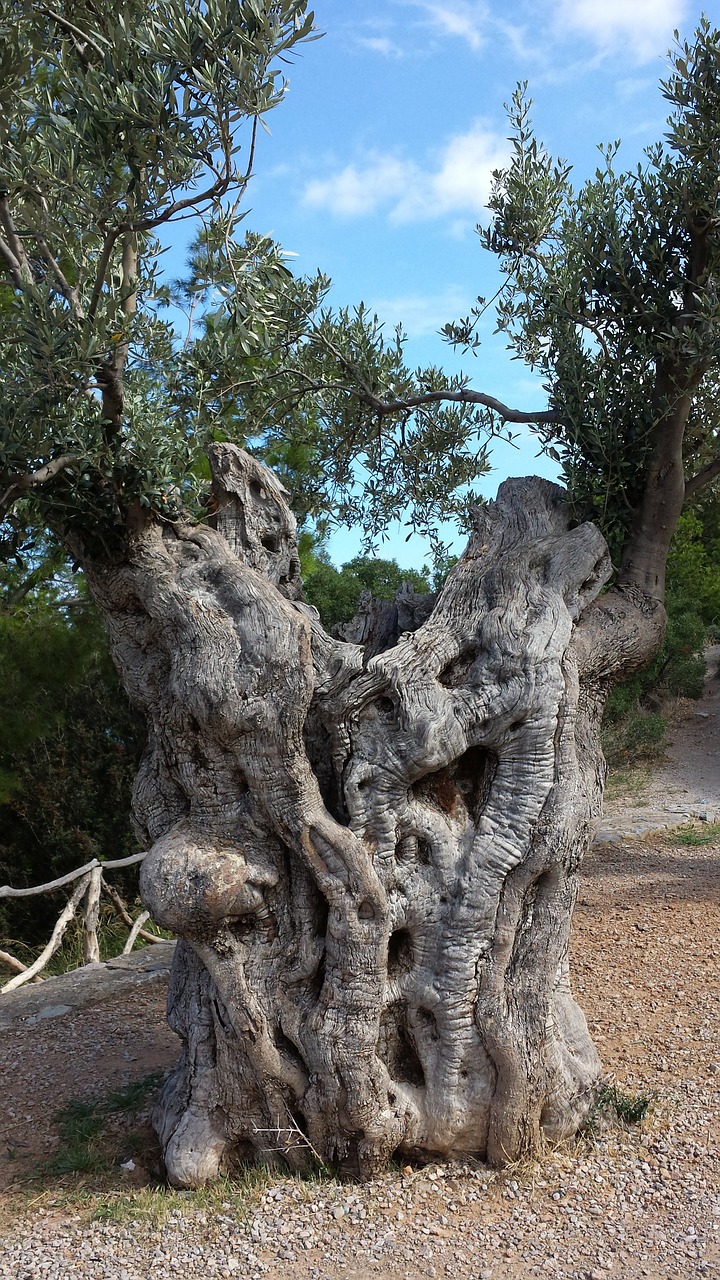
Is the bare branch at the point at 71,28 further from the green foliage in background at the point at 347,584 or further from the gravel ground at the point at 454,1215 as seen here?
the green foliage in background at the point at 347,584

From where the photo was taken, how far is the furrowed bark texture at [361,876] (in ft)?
14.4

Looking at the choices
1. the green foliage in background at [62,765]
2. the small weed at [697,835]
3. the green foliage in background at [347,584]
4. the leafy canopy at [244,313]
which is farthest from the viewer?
the green foliage in background at [347,584]

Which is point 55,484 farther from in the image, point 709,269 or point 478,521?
point 709,269

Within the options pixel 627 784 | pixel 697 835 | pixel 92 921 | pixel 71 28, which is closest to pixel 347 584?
pixel 627 784

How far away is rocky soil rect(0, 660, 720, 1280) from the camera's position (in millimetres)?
3914

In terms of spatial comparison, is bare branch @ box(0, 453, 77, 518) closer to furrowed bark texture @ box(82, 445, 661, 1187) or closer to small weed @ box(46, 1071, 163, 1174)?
furrowed bark texture @ box(82, 445, 661, 1187)

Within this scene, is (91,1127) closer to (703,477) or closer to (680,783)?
(703,477)

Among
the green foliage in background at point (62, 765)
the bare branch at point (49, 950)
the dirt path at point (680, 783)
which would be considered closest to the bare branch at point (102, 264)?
the bare branch at point (49, 950)

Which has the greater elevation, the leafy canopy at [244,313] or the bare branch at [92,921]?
the leafy canopy at [244,313]

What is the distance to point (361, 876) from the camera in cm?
435

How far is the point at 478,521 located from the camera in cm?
551

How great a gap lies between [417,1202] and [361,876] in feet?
4.74

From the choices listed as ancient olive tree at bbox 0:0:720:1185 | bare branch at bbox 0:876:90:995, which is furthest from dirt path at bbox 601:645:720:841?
ancient olive tree at bbox 0:0:720:1185

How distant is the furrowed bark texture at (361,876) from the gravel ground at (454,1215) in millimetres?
222
